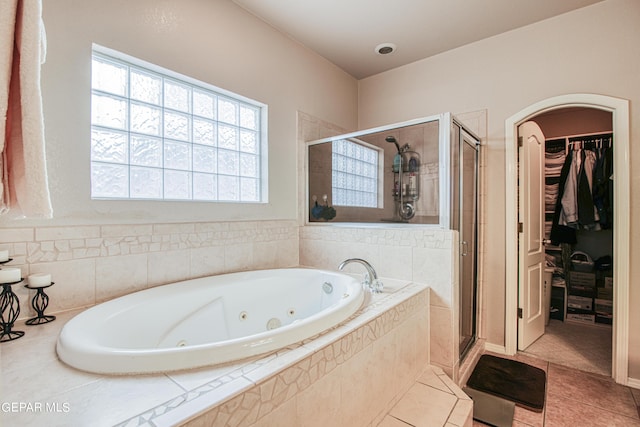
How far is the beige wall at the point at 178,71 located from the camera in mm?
1411

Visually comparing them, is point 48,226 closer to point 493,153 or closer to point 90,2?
point 90,2

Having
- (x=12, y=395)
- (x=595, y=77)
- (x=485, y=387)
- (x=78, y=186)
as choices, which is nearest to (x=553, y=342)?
(x=485, y=387)

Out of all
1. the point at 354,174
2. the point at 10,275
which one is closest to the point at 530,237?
the point at 354,174

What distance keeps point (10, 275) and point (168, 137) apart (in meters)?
1.04

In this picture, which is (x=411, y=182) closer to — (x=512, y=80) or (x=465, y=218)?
(x=465, y=218)

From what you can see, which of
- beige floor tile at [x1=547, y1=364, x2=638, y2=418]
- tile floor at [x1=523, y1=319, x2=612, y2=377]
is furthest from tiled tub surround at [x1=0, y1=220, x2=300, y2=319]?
tile floor at [x1=523, y1=319, x2=612, y2=377]

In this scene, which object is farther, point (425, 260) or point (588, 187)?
point (588, 187)

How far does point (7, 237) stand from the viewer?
1.27m

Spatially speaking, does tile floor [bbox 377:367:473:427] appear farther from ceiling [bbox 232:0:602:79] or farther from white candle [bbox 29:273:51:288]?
ceiling [bbox 232:0:602:79]

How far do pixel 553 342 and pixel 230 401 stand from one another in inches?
119

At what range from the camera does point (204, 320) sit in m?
1.65

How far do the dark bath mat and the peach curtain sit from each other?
7.90ft

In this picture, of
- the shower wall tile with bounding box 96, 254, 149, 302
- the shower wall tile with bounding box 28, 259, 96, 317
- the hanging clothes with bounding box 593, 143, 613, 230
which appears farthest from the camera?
the hanging clothes with bounding box 593, 143, 613, 230

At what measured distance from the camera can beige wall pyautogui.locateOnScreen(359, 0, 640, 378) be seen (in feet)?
6.61
